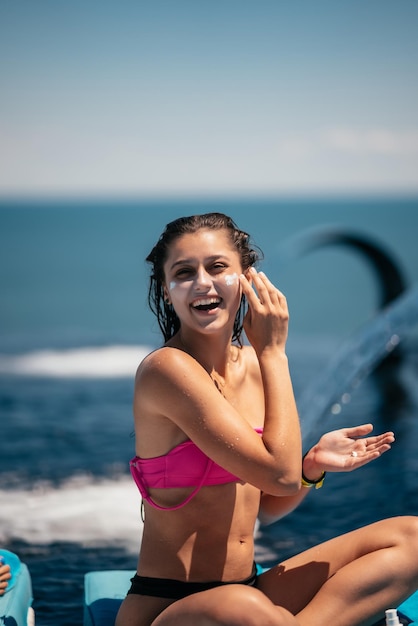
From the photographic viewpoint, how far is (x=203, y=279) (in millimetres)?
2840

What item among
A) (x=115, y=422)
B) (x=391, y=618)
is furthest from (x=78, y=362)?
(x=391, y=618)

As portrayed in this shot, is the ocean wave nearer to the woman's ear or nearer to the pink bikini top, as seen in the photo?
the woman's ear

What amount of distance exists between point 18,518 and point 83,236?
6194 cm

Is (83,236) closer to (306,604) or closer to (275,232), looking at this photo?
(275,232)

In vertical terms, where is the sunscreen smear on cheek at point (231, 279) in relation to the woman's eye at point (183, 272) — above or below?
below

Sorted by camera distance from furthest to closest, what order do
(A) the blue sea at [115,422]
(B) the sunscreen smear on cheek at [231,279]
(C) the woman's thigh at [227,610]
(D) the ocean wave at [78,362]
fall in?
(D) the ocean wave at [78,362]
(A) the blue sea at [115,422]
(B) the sunscreen smear on cheek at [231,279]
(C) the woman's thigh at [227,610]

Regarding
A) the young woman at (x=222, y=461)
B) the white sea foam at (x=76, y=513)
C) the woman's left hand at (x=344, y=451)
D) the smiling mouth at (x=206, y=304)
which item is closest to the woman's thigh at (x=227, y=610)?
the young woman at (x=222, y=461)

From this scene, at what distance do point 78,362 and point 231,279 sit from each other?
10.4m

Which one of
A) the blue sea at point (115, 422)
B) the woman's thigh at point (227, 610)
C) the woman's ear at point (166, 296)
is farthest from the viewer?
the blue sea at point (115, 422)

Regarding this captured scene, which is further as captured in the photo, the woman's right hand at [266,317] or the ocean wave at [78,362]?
the ocean wave at [78,362]

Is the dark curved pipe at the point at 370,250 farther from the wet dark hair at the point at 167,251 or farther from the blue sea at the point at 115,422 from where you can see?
the wet dark hair at the point at 167,251

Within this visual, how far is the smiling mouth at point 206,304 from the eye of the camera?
2863 millimetres

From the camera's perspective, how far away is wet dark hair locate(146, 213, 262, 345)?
2.91 meters

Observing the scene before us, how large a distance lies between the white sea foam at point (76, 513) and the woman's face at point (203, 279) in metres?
3.11
